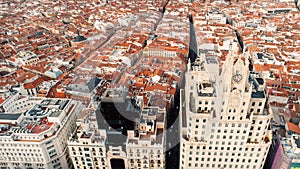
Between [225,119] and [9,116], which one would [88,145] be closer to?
[9,116]

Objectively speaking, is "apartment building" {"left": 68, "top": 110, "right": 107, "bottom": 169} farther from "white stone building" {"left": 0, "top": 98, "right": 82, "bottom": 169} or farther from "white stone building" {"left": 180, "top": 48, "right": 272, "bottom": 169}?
"white stone building" {"left": 180, "top": 48, "right": 272, "bottom": 169}

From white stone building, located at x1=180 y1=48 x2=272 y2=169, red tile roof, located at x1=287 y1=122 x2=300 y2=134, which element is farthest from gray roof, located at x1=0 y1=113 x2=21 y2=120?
red tile roof, located at x1=287 y1=122 x2=300 y2=134

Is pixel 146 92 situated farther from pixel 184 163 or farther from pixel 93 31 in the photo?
pixel 93 31

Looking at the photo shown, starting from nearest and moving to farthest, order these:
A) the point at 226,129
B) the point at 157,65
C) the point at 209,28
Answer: the point at 226,129 → the point at 157,65 → the point at 209,28

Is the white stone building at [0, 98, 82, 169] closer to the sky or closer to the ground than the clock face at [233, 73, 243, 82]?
closer to the ground

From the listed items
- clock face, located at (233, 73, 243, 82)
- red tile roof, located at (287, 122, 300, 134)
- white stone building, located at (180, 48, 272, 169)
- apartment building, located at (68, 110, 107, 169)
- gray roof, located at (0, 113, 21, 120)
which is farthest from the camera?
gray roof, located at (0, 113, 21, 120)

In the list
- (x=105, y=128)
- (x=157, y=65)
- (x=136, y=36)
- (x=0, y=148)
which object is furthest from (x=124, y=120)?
(x=136, y=36)

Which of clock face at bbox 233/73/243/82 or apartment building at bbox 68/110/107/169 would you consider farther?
apartment building at bbox 68/110/107/169
